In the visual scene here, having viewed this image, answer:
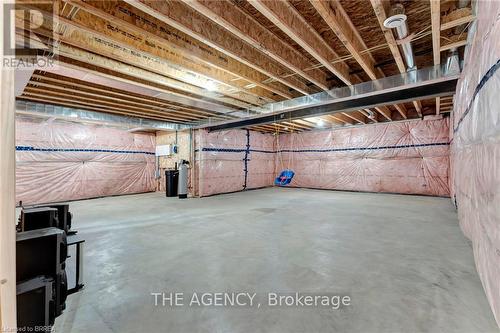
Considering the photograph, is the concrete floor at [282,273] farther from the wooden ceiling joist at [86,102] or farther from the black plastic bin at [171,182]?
the black plastic bin at [171,182]

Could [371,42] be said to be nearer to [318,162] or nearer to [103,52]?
[103,52]

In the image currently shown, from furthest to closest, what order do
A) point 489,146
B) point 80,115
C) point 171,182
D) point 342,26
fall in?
1. point 171,182
2. point 80,115
3. point 342,26
4. point 489,146

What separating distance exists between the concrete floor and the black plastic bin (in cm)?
297

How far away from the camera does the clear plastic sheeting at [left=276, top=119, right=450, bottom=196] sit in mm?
6734

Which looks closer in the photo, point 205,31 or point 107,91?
point 205,31

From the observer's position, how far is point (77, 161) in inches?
258

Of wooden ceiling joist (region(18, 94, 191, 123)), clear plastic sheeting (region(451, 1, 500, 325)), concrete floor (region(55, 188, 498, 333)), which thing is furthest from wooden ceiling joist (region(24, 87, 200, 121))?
clear plastic sheeting (region(451, 1, 500, 325))

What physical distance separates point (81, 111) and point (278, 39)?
5.08 metres

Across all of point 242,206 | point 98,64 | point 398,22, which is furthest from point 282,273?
point 242,206

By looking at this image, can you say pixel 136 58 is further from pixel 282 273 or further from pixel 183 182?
pixel 183 182

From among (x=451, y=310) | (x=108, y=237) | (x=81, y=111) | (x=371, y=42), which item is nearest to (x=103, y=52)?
(x=108, y=237)

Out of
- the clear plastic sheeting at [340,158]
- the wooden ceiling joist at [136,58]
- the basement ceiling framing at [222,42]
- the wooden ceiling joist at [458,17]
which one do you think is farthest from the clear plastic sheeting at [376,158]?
the wooden ceiling joist at [458,17]

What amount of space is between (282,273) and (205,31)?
99.5 inches

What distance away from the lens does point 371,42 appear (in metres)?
3.00
